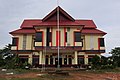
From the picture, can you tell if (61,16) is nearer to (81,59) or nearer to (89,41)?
(89,41)

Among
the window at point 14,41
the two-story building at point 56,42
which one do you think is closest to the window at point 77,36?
the two-story building at point 56,42

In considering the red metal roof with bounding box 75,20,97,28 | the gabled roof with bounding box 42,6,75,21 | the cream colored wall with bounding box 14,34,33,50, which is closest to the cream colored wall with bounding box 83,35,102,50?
the red metal roof with bounding box 75,20,97,28

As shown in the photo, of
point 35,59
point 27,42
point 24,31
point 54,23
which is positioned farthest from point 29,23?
point 54,23

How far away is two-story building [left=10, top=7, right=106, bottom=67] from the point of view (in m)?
38.0

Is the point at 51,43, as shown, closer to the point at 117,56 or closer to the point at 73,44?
the point at 73,44

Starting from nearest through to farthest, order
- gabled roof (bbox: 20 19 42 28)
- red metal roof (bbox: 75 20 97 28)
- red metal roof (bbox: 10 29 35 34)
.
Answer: red metal roof (bbox: 10 29 35 34) → gabled roof (bbox: 20 19 42 28) → red metal roof (bbox: 75 20 97 28)

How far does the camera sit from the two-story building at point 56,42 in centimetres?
3797

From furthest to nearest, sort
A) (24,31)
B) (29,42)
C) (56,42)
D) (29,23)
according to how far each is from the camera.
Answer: (29,23) → (24,31) → (29,42) → (56,42)

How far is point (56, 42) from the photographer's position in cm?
3797

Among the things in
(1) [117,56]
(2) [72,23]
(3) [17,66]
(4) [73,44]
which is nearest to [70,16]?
(2) [72,23]

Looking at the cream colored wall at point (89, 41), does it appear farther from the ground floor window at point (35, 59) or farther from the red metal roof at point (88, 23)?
the ground floor window at point (35, 59)

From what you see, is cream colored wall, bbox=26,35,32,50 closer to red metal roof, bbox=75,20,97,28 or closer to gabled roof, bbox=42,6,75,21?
gabled roof, bbox=42,6,75,21

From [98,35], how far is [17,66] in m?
15.9

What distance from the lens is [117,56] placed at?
5016 centimetres
